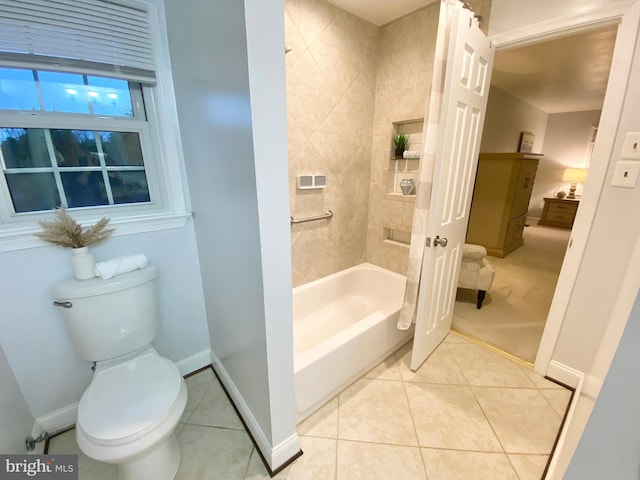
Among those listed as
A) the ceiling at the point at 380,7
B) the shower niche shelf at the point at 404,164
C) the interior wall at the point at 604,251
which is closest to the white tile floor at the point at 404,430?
the interior wall at the point at 604,251

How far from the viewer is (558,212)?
214 inches

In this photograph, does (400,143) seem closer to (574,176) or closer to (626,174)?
(626,174)

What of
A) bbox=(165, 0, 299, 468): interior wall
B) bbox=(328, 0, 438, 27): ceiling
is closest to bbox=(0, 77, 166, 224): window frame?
bbox=(165, 0, 299, 468): interior wall

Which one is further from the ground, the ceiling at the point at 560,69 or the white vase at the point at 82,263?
the ceiling at the point at 560,69

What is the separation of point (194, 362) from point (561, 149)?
7.63m

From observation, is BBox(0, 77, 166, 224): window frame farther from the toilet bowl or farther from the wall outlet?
the wall outlet

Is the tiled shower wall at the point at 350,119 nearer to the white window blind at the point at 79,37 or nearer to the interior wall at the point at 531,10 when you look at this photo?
the interior wall at the point at 531,10

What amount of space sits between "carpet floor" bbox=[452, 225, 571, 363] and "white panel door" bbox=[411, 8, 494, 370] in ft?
1.97

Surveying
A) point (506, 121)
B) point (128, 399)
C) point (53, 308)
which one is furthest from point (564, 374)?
point (506, 121)

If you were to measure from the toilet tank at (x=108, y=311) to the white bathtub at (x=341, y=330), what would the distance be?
806mm

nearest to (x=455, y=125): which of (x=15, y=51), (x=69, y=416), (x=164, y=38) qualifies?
(x=164, y=38)

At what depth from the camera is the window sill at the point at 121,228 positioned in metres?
1.09

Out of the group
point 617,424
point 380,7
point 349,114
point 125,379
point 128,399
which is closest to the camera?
point 617,424

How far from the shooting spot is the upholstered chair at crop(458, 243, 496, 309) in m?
2.34
